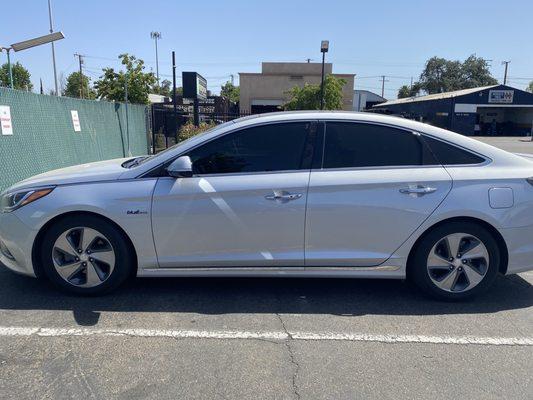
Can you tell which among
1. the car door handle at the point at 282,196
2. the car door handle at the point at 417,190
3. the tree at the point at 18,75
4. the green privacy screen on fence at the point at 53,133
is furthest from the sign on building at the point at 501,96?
the tree at the point at 18,75

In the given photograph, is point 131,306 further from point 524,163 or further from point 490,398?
point 524,163

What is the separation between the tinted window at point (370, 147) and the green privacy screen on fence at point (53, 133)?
5.33 meters

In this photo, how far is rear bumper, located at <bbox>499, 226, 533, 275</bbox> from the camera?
401 cm

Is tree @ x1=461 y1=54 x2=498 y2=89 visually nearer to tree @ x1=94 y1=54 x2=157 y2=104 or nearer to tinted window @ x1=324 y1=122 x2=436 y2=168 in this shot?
tree @ x1=94 y1=54 x2=157 y2=104

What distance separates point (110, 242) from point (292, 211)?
1604 mm

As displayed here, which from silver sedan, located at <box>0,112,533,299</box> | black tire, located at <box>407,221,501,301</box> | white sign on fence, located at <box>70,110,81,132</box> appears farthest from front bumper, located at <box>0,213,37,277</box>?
white sign on fence, located at <box>70,110,81,132</box>

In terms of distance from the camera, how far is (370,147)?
4.12 meters

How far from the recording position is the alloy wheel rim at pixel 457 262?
4043 mm

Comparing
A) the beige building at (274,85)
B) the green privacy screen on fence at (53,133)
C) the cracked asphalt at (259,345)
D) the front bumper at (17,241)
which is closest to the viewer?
the cracked asphalt at (259,345)

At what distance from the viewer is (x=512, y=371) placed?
10.2ft

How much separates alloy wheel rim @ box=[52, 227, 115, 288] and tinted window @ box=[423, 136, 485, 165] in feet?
9.80

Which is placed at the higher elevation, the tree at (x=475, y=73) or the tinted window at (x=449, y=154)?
the tree at (x=475, y=73)

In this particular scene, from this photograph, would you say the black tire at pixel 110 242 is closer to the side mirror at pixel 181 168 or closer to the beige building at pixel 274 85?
the side mirror at pixel 181 168

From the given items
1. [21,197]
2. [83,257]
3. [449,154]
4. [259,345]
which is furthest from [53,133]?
[449,154]
